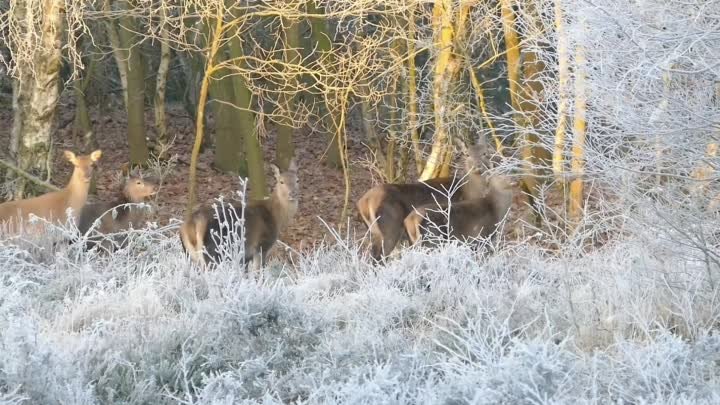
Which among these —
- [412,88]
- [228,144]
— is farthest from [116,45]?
[412,88]

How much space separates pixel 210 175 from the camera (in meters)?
21.5

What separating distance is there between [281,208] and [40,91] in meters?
3.25

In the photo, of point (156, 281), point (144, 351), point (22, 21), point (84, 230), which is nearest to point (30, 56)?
point (22, 21)

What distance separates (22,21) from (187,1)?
6.55ft

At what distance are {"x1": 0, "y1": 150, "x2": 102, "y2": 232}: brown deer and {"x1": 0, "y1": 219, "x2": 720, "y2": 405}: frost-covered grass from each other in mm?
3099

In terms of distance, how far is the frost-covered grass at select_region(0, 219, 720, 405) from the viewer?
5.43 metres

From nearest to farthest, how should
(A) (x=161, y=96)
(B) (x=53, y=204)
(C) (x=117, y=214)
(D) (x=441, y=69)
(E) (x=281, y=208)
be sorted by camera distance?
(B) (x=53, y=204) < (E) (x=281, y=208) < (C) (x=117, y=214) < (D) (x=441, y=69) < (A) (x=161, y=96)

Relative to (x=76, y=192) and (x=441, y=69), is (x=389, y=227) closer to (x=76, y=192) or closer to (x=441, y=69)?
(x=441, y=69)

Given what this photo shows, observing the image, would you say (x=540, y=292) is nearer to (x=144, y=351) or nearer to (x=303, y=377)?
(x=303, y=377)

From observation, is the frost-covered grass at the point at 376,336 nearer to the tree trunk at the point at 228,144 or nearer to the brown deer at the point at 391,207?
the brown deer at the point at 391,207

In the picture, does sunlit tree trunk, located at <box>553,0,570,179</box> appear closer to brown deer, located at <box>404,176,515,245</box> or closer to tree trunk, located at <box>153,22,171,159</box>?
brown deer, located at <box>404,176,515,245</box>

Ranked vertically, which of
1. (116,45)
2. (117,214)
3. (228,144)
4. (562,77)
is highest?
(116,45)

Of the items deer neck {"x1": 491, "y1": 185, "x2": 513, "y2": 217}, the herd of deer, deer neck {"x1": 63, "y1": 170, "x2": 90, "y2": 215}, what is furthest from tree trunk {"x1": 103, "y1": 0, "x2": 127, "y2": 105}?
deer neck {"x1": 491, "y1": 185, "x2": 513, "y2": 217}

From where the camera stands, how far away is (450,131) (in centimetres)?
1463
